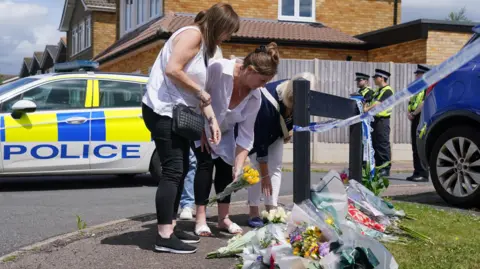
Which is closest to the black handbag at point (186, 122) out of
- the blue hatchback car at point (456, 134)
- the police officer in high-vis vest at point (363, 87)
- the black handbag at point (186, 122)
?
the black handbag at point (186, 122)

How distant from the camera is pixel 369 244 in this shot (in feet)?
12.5

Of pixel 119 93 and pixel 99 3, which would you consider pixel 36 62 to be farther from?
pixel 119 93

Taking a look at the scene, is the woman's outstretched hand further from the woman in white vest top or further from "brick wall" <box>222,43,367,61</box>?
"brick wall" <box>222,43,367,61</box>

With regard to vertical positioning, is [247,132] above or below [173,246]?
above

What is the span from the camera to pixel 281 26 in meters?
21.1

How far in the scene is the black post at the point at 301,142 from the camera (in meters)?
4.86

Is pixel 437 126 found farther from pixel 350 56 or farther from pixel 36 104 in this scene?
pixel 350 56

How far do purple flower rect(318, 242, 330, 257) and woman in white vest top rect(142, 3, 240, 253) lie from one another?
1.20 metres

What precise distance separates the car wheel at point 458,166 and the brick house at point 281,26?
11372 mm

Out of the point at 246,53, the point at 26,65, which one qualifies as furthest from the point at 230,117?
the point at 26,65

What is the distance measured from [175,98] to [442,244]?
2.13 metres

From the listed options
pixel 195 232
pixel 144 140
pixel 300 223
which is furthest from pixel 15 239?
pixel 144 140

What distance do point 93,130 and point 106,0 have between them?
2622 centimetres

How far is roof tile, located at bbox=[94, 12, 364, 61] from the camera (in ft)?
61.3
